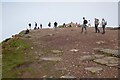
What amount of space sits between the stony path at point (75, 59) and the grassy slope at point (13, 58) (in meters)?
1.03

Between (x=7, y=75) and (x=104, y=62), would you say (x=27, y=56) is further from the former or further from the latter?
(x=104, y=62)

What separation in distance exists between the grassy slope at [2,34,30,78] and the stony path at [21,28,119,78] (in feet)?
3.38

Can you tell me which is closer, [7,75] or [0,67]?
[7,75]

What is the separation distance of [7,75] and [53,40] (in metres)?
15.2

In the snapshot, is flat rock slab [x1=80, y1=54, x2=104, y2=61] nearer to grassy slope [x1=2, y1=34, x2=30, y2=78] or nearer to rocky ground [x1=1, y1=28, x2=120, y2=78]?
rocky ground [x1=1, y1=28, x2=120, y2=78]

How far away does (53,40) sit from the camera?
35.2 metres

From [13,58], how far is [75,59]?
231 inches

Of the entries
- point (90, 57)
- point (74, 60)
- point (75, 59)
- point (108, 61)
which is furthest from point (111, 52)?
point (74, 60)

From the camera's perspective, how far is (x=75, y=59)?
23.8 meters

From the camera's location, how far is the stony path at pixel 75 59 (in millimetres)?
19739

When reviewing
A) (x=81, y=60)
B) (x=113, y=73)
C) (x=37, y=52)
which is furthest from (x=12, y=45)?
(x=113, y=73)

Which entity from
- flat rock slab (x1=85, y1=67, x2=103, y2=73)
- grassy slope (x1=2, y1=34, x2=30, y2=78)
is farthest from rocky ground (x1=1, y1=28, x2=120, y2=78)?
grassy slope (x1=2, y1=34, x2=30, y2=78)

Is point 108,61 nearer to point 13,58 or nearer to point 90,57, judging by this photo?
point 90,57

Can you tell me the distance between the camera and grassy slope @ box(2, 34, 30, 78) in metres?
21.0
